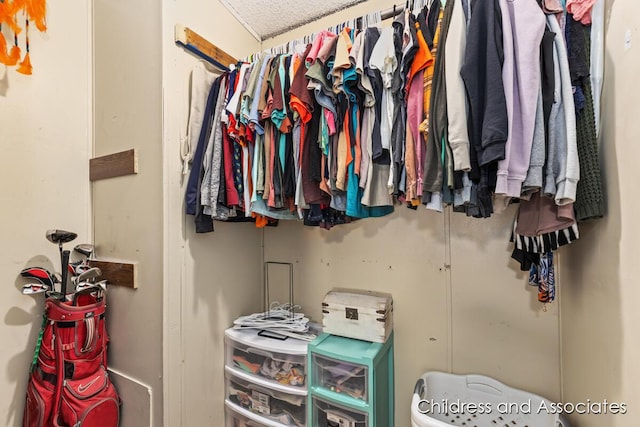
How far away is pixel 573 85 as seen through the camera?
804 millimetres

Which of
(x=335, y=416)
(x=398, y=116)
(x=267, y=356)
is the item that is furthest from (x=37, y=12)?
(x=335, y=416)

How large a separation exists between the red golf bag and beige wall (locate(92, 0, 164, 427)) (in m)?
0.12

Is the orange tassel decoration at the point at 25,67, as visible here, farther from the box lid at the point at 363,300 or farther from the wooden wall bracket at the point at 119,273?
the box lid at the point at 363,300

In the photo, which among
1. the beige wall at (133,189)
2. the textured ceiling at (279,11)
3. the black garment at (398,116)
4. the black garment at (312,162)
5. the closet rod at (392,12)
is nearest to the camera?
the black garment at (398,116)

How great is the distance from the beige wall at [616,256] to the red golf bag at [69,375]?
188 cm

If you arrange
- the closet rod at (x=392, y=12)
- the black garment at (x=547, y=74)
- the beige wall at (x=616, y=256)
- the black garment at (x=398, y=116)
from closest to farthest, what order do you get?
the beige wall at (x=616, y=256) < the black garment at (x=547, y=74) < the black garment at (x=398, y=116) < the closet rod at (x=392, y=12)

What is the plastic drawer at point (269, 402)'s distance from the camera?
1374 mm

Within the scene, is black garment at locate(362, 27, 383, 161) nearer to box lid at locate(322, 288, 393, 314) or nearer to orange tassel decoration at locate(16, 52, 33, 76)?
box lid at locate(322, 288, 393, 314)

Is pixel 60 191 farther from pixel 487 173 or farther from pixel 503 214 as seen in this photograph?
pixel 503 214

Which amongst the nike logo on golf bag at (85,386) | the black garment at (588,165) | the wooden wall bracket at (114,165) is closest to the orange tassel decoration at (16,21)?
the wooden wall bracket at (114,165)

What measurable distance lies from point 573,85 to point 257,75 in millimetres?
1119

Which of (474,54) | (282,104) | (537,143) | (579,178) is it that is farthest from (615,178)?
(282,104)

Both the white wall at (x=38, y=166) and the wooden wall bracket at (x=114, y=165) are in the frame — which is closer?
the white wall at (x=38, y=166)

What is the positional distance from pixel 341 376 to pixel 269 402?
0.42m
